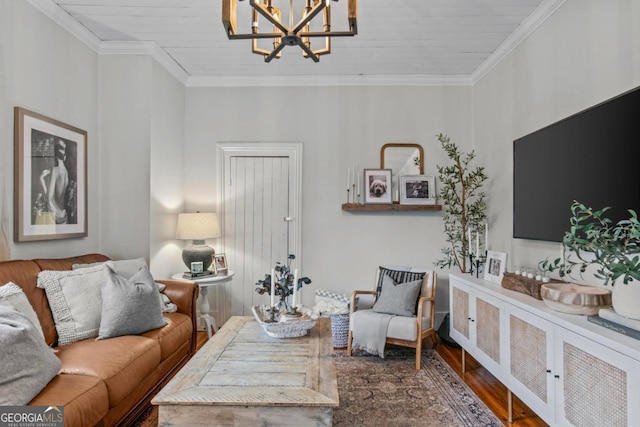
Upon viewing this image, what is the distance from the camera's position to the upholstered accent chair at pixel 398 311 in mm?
3344

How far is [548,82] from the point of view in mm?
2838

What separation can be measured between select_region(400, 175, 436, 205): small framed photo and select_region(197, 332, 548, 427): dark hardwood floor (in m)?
1.48

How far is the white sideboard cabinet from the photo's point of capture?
1.53 metres

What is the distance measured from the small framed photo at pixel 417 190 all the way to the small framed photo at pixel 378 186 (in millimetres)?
153

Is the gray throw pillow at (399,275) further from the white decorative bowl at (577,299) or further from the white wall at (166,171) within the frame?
the white wall at (166,171)

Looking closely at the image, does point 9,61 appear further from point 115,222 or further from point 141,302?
point 141,302

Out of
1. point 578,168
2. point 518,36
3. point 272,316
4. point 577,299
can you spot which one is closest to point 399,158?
point 518,36

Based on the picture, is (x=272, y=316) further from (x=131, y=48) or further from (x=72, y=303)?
(x=131, y=48)

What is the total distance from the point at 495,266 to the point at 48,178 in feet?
11.1

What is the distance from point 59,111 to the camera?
3051 mm

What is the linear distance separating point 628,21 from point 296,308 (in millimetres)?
2465

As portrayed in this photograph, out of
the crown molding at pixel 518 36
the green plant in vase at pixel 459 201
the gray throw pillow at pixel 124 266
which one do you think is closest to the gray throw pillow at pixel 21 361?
the gray throw pillow at pixel 124 266

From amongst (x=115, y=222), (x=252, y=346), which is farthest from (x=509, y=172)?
(x=115, y=222)

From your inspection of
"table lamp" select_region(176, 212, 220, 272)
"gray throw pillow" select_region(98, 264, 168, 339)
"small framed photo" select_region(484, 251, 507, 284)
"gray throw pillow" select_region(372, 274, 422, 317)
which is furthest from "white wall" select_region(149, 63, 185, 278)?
"small framed photo" select_region(484, 251, 507, 284)
